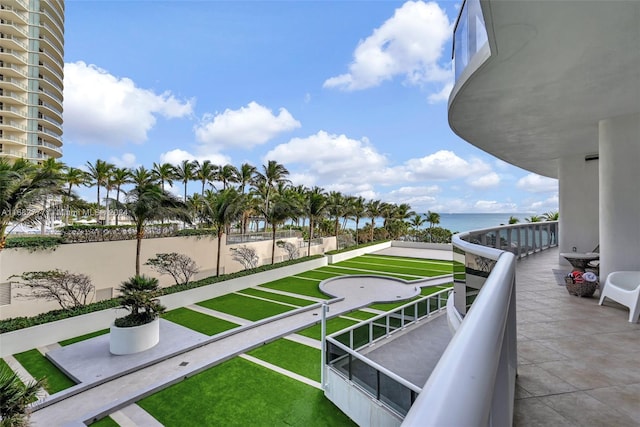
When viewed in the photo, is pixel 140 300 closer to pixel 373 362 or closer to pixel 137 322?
pixel 137 322

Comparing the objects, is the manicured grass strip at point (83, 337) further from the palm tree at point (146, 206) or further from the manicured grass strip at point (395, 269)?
the manicured grass strip at point (395, 269)

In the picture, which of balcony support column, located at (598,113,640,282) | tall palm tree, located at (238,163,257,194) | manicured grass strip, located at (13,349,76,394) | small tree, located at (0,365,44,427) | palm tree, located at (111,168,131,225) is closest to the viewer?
small tree, located at (0,365,44,427)

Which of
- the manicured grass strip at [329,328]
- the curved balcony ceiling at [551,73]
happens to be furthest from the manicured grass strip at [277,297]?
the curved balcony ceiling at [551,73]

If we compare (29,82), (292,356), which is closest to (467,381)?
(292,356)

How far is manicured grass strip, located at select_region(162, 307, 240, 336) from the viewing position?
13681mm

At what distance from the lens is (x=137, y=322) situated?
38.2 feet

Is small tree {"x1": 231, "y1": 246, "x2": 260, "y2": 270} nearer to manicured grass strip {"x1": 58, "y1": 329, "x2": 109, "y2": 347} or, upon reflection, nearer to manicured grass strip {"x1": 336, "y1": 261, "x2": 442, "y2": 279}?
manicured grass strip {"x1": 336, "y1": 261, "x2": 442, "y2": 279}

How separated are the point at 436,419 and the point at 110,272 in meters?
20.3

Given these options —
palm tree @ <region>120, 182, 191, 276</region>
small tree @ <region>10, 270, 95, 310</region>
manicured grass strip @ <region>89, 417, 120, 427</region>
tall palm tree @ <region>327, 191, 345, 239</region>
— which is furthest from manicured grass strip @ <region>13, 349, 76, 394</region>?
tall palm tree @ <region>327, 191, 345, 239</region>

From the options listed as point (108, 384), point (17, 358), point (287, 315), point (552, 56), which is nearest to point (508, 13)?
point (552, 56)

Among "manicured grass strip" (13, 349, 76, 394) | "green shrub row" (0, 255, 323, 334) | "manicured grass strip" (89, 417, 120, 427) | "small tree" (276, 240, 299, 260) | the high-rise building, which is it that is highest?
the high-rise building

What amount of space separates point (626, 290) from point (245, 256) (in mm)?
21223

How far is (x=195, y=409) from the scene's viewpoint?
8.38 meters

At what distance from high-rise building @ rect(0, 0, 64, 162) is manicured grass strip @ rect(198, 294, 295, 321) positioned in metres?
41.9
